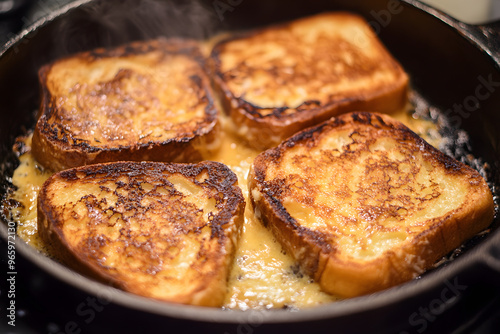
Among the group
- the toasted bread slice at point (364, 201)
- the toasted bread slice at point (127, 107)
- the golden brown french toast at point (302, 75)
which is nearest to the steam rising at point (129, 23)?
the toasted bread slice at point (127, 107)

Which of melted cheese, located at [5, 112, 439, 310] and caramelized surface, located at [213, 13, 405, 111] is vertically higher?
caramelized surface, located at [213, 13, 405, 111]

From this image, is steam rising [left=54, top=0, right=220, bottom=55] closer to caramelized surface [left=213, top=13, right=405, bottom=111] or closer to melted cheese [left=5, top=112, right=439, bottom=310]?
caramelized surface [left=213, top=13, right=405, bottom=111]

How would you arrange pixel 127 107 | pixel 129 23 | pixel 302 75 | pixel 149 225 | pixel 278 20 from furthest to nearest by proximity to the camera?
pixel 278 20, pixel 129 23, pixel 302 75, pixel 127 107, pixel 149 225

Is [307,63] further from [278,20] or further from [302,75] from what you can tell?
[278,20]

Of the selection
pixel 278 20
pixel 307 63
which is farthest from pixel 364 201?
pixel 278 20

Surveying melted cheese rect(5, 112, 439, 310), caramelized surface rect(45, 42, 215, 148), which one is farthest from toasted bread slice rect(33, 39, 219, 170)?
melted cheese rect(5, 112, 439, 310)

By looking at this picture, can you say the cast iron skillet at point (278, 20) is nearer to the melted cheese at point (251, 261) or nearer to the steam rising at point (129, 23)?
the steam rising at point (129, 23)

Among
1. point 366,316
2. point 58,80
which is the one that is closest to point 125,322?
point 366,316
